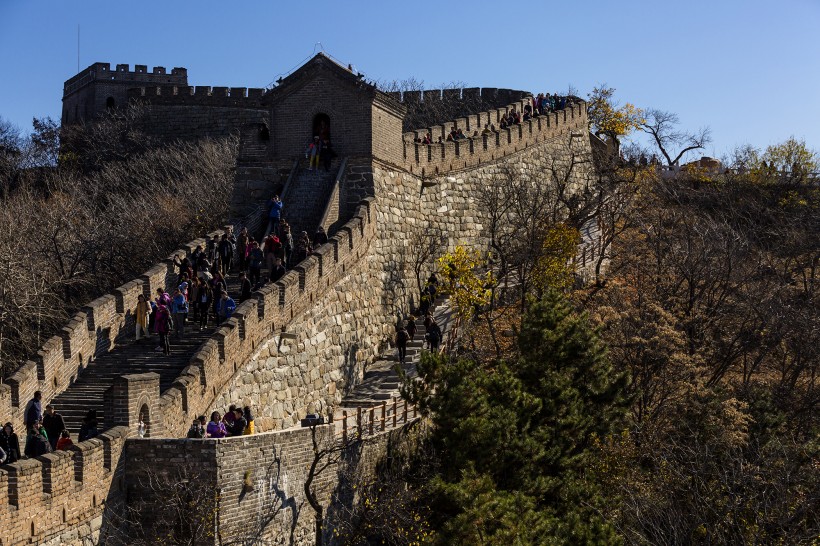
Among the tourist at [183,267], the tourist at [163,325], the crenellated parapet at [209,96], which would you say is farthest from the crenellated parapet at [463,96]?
the tourist at [163,325]

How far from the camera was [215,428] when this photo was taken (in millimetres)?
22625

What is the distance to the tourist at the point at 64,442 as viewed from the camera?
20578mm

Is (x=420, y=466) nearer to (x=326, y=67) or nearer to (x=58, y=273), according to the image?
(x=326, y=67)

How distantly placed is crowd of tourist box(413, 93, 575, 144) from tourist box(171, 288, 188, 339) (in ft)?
34.2

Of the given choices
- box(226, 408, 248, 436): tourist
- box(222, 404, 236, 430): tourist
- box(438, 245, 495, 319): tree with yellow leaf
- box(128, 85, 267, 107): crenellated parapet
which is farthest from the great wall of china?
box(128, 85, 267, 107): crenellated parapet

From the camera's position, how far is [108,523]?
21.1 meters

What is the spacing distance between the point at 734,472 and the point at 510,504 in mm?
4420

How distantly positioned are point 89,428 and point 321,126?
12.6 metres

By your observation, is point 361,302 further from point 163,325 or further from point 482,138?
point 482,138

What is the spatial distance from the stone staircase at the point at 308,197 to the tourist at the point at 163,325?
241 inches

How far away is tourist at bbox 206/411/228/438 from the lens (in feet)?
74.1

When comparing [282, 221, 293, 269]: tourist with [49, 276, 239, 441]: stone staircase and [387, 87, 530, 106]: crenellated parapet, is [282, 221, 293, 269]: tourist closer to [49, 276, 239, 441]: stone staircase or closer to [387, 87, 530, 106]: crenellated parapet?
[49, 276, 239, 441]: stone staircase

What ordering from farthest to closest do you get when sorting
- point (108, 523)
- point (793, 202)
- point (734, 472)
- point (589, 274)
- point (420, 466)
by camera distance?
point (793, 202) < point (589, 274) < point (420, 466) < point (734, 472) < point (108, 523)

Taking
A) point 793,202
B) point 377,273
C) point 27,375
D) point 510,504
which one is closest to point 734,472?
point 510,504
